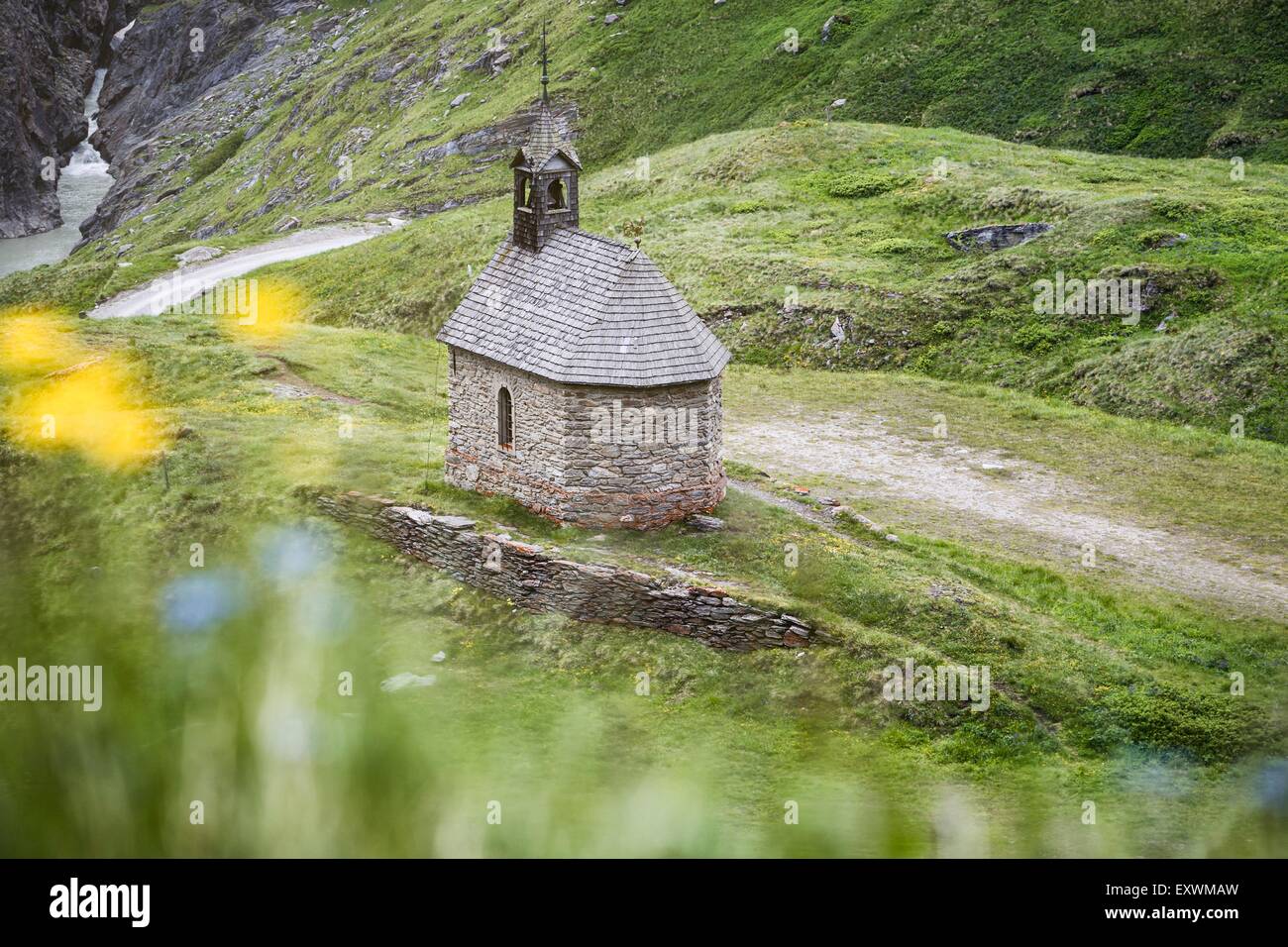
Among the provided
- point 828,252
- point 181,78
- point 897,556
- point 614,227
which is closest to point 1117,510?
point 897,556

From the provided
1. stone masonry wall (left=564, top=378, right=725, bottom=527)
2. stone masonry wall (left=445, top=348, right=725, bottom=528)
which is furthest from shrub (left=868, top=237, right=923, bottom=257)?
stone masonry wall (left=564, top=378, right=725, bottom=527)

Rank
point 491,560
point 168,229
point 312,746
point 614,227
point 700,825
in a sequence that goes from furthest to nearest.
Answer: point 168,229, point 614,227, point 491,560, point 700,825, point 312,746

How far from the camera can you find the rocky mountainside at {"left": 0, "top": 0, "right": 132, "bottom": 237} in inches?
5359

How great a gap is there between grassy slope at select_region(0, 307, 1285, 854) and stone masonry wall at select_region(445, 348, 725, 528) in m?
0.85

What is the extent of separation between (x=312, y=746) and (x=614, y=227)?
60241mm

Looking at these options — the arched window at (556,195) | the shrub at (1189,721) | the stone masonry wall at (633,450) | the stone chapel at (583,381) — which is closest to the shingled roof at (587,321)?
the stone chapel at (583,381)

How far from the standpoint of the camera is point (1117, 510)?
3775cm

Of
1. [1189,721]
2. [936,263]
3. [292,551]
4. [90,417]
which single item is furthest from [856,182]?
[1189,721]

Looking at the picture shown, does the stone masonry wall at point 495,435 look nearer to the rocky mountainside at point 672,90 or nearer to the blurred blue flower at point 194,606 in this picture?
the blurred blue flower at point 194,606

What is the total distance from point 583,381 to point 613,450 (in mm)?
1877

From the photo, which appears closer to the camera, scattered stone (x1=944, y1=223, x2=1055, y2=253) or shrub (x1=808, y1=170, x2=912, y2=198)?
scattered stone (x1=944, y1=223, x2=1055, y2=253)

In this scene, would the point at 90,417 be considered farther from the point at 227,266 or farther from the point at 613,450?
the point at 227,266

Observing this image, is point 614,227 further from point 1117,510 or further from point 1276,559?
point 1276,559

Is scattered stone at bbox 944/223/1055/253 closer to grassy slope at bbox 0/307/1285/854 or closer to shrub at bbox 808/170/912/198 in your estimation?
shrub at bbox 808/170/912/198
